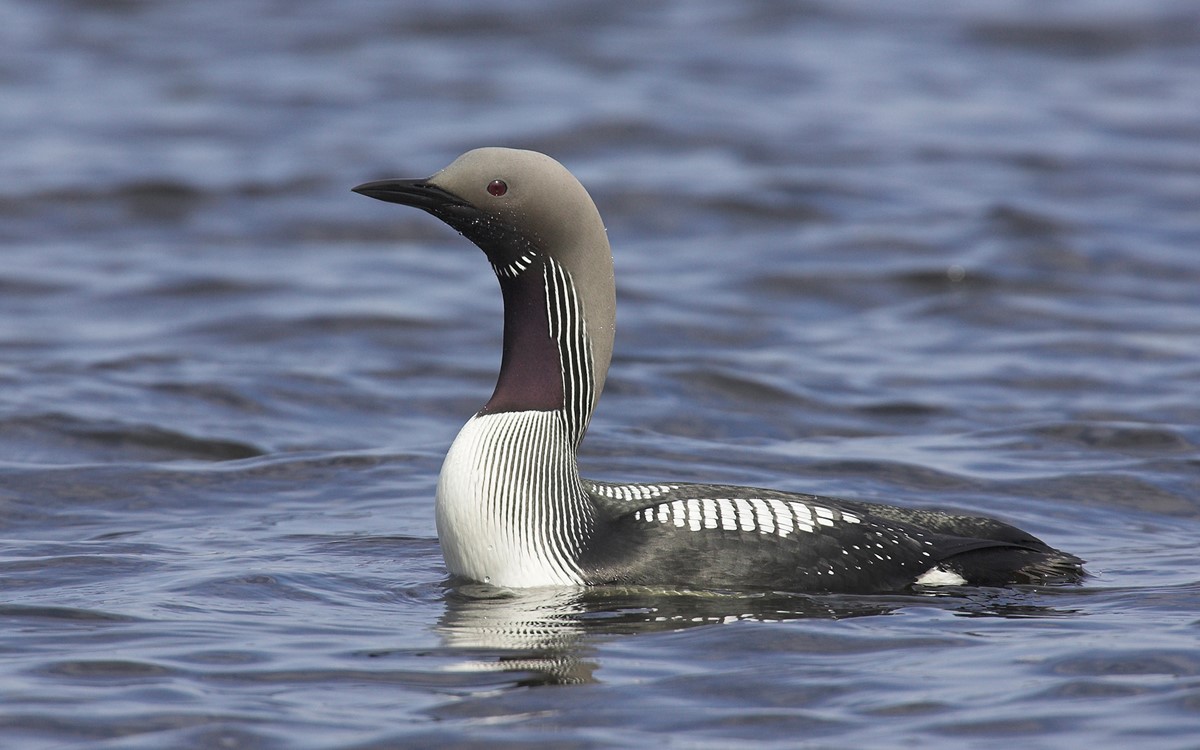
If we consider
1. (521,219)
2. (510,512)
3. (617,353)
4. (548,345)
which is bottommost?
(510,512)

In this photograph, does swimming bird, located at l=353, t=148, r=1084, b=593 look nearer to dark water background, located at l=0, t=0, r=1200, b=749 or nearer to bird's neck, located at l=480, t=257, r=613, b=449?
bird's neck, located at l=480, t=257, r=613, b=449

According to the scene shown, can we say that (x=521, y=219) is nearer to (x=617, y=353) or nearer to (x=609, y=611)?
(x=609, y=611)

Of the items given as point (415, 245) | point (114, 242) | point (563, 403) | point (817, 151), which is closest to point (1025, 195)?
point (817, 151)

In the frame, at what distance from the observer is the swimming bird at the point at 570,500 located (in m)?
5.36

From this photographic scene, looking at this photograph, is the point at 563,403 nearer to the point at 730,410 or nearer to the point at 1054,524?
the point at 1054,524

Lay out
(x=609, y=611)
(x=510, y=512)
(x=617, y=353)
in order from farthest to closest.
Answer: (x=617, y=353) < (x=510, y=512) < (x=609, y=611)

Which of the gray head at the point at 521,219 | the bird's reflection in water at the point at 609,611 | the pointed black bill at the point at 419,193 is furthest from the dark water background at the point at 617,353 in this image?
the pointed black bill at the point at 419,193

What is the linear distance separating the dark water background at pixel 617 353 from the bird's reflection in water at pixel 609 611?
0.02 m

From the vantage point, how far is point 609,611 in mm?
5223

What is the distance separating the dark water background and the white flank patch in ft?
0.38

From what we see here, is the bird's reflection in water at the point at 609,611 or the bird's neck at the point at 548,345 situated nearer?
the bird's reflection in water at the point at 609,611

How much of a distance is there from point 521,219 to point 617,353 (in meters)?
4.53

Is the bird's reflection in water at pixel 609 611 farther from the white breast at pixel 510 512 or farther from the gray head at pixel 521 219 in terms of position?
the gray head at pixel 521 219

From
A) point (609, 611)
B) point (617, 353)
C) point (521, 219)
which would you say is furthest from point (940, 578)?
point (617, 353)
